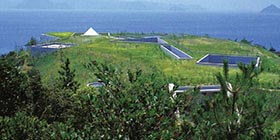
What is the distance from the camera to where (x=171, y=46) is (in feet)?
100

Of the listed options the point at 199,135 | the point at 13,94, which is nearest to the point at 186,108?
the point at 199,135

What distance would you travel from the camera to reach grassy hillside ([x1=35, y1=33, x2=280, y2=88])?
73.2 ft

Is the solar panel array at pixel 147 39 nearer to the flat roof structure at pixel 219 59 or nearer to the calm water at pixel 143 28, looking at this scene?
the flat roof structure at pixel 219 59

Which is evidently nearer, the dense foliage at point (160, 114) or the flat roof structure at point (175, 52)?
the dense foliage at point (160, 114)

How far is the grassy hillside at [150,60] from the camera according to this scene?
22297 millimetres

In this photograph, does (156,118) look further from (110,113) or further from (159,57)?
(159,57)

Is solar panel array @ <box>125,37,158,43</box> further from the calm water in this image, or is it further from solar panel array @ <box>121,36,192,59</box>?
the calm water

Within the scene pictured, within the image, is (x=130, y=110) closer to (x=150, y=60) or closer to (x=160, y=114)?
(x=160, y=114)

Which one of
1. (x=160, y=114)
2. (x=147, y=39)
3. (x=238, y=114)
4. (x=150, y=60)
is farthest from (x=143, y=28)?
(x=160, y=114)

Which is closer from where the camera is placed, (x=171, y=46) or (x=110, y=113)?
(x=110, y=113)

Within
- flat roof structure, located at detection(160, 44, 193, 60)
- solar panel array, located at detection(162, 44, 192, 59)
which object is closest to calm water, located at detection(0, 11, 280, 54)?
solar panel array, located at detection(162, 44, 192, 59)

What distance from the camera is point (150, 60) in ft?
86.4

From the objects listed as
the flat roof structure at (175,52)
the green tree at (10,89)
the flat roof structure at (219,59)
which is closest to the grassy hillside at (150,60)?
the flat roof structure at (175,52)

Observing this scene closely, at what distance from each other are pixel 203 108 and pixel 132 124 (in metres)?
1.13
